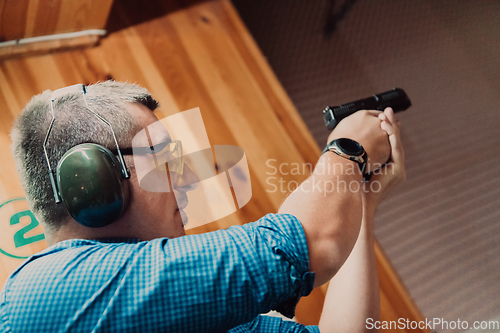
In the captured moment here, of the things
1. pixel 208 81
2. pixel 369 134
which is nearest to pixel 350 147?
pixel 369 134

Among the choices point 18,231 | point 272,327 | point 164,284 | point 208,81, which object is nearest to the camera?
point 164,284

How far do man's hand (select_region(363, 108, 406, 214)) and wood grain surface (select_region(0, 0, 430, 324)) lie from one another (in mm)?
390

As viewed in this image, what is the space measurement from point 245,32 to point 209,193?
2.53ft

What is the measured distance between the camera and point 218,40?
1.31 metres

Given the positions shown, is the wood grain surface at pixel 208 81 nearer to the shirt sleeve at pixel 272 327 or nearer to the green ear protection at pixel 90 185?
the shirt sleeve at pixel 272 327

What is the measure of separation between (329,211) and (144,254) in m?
0.31

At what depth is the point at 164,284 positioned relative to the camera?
1.44 feet

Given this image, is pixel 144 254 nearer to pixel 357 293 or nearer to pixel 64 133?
pixel 64 133

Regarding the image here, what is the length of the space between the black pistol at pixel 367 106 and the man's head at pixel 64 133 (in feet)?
1.50

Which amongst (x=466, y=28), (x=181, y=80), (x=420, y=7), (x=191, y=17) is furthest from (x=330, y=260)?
(x=420, y=7)

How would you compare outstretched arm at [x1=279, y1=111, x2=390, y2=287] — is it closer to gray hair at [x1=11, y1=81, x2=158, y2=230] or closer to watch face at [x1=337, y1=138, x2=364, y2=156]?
watch face at [x1=337, y1=138, x2=364, y2=156]

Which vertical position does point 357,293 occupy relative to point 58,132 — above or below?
below

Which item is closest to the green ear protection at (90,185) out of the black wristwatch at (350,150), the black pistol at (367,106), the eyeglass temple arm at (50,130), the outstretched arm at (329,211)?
the eyeglass temple arm at (50,130)

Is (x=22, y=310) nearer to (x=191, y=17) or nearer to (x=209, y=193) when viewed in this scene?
(x=209, y=193)
